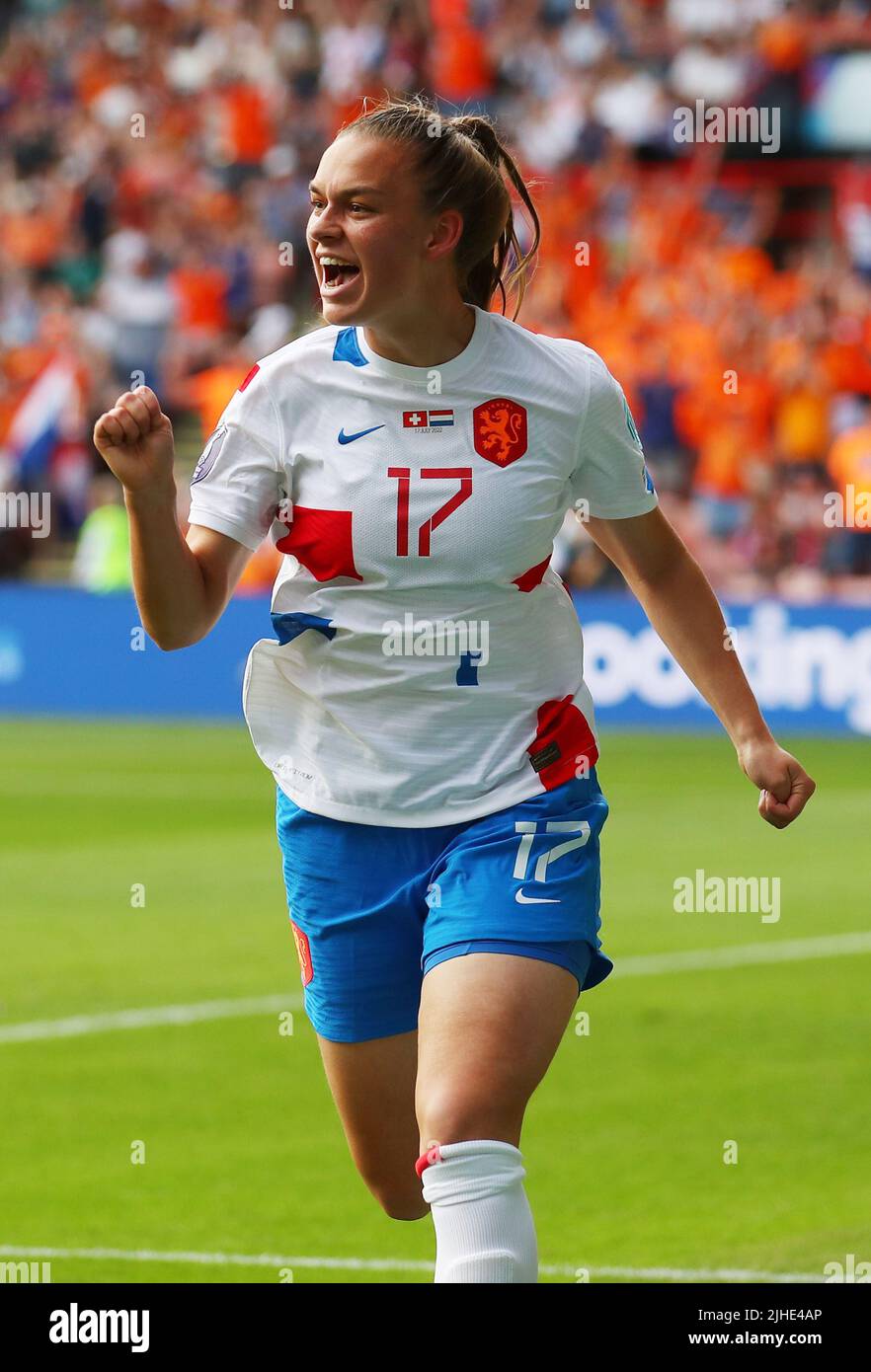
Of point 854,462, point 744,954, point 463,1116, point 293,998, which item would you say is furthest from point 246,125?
point 463,1116

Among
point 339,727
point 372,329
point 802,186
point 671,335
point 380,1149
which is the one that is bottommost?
point 380,1149

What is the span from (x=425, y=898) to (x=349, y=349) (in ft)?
3.33

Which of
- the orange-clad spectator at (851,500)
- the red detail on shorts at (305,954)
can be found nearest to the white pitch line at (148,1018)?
the red detail on shorts at (305,954)

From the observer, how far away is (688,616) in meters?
4.44

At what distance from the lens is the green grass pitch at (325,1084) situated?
19.0ft

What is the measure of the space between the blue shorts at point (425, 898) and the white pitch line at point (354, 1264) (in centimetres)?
124

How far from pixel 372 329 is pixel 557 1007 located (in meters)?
1.27

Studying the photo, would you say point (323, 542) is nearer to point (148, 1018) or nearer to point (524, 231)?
point (148, 1018)

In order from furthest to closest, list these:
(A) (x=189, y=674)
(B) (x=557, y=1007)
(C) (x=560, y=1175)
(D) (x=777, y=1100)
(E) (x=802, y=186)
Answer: (E) (x=802, y=186) → (A) (x=189, y=674) → (D) (x=777, y=1100) → (C) (x=560, y=1175) → (B) (x=557, y=1007)

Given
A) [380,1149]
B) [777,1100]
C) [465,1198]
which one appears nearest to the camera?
[465,1198]

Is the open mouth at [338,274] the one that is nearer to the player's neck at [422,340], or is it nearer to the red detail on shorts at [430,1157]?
the player's neck at [422,340]
